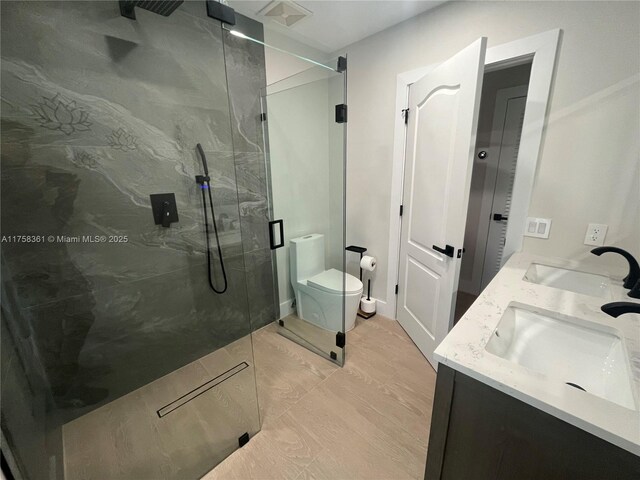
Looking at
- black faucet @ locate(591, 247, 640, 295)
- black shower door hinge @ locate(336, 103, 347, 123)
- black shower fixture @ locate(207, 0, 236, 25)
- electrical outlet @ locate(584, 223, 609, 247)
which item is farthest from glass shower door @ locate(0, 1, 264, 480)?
electrical outlet @ locate(584, 223, 609, 247)

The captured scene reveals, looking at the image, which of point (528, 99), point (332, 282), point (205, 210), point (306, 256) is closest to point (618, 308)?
point (528, 99)

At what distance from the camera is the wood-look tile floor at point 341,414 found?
1.30 metres

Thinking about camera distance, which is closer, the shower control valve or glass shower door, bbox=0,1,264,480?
glass shower door, bbox=0,1,264,480

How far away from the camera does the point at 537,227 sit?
1.58 metres

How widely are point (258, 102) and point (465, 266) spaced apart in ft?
8.78

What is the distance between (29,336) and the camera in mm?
1294

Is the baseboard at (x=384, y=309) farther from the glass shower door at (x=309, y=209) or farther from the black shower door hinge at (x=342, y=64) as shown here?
the black shower door hinge at (x=342, y=64)

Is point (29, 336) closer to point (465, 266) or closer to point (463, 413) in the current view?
point (463, 413)

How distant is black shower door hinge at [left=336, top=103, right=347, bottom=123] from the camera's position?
1.78 meters

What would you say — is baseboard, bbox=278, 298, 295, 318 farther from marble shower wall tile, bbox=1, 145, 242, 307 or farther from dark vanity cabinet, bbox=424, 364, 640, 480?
dark vanity cabinet, bbox=424, 364, 640, 480

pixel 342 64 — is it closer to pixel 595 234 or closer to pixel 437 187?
pixel 437 187

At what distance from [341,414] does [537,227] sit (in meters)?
1.62

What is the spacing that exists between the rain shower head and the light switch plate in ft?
7.70

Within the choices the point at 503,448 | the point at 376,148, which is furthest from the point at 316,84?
the point at 503,448
